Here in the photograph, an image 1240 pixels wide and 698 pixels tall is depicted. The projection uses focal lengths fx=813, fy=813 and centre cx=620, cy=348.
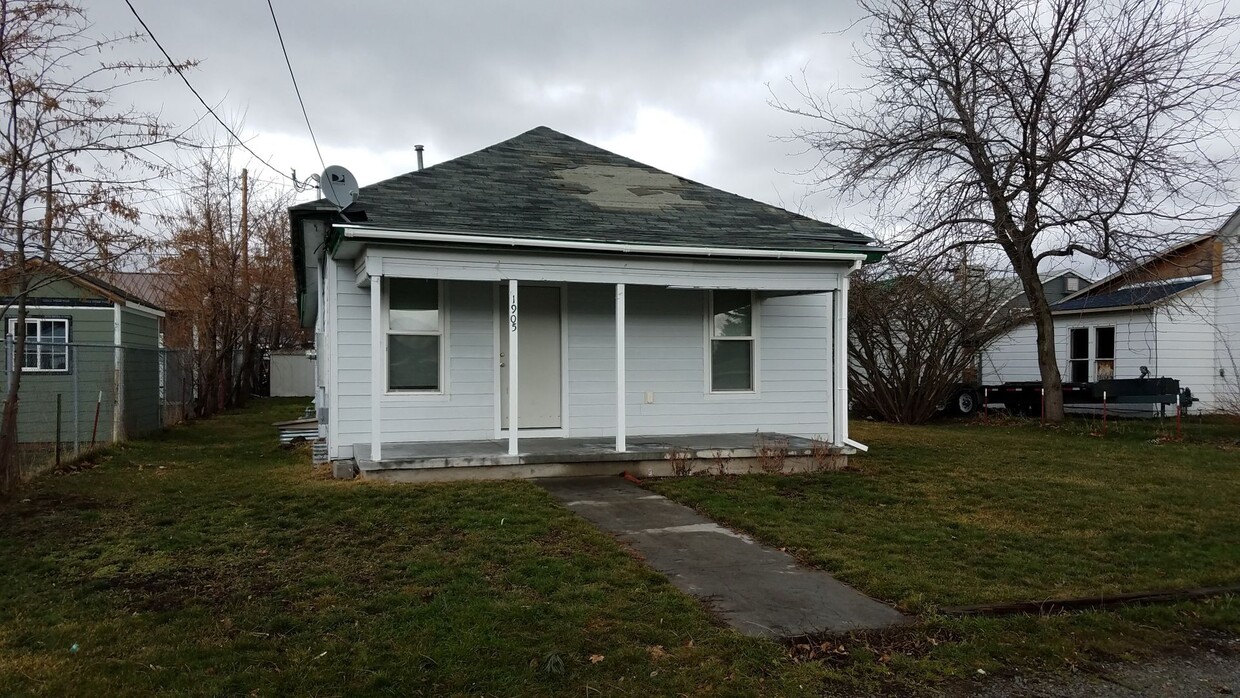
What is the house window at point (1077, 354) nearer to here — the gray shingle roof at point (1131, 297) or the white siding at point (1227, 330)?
the gray shingle roof at point (1131, 297)

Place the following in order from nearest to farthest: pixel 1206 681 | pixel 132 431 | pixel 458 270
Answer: pixel 1206 681 → pixel 458 270 → pixel 132 431

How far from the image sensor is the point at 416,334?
961cm

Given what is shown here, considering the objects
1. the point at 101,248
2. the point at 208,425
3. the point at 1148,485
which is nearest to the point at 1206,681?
the point at 1148,485

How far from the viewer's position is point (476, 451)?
8891 millimetres

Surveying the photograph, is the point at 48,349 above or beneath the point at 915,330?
beneath

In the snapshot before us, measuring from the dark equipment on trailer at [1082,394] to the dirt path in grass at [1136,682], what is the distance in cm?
1308

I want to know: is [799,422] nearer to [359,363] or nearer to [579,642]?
[359,363]

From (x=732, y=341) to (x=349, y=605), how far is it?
23.9 feet

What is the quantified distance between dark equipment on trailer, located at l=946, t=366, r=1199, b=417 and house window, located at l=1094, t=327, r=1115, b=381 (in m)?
1.03

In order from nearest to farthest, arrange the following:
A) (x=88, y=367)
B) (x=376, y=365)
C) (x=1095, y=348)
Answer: (x=376, y=365)
(x=88, y=367)
(x=1095, y=348)

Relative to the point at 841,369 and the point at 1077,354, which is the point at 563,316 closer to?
the point at 841,369

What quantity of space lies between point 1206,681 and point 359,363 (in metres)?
8.14

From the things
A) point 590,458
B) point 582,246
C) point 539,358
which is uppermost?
point 582,246

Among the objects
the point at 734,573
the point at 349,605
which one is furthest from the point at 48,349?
the point at 734,573
